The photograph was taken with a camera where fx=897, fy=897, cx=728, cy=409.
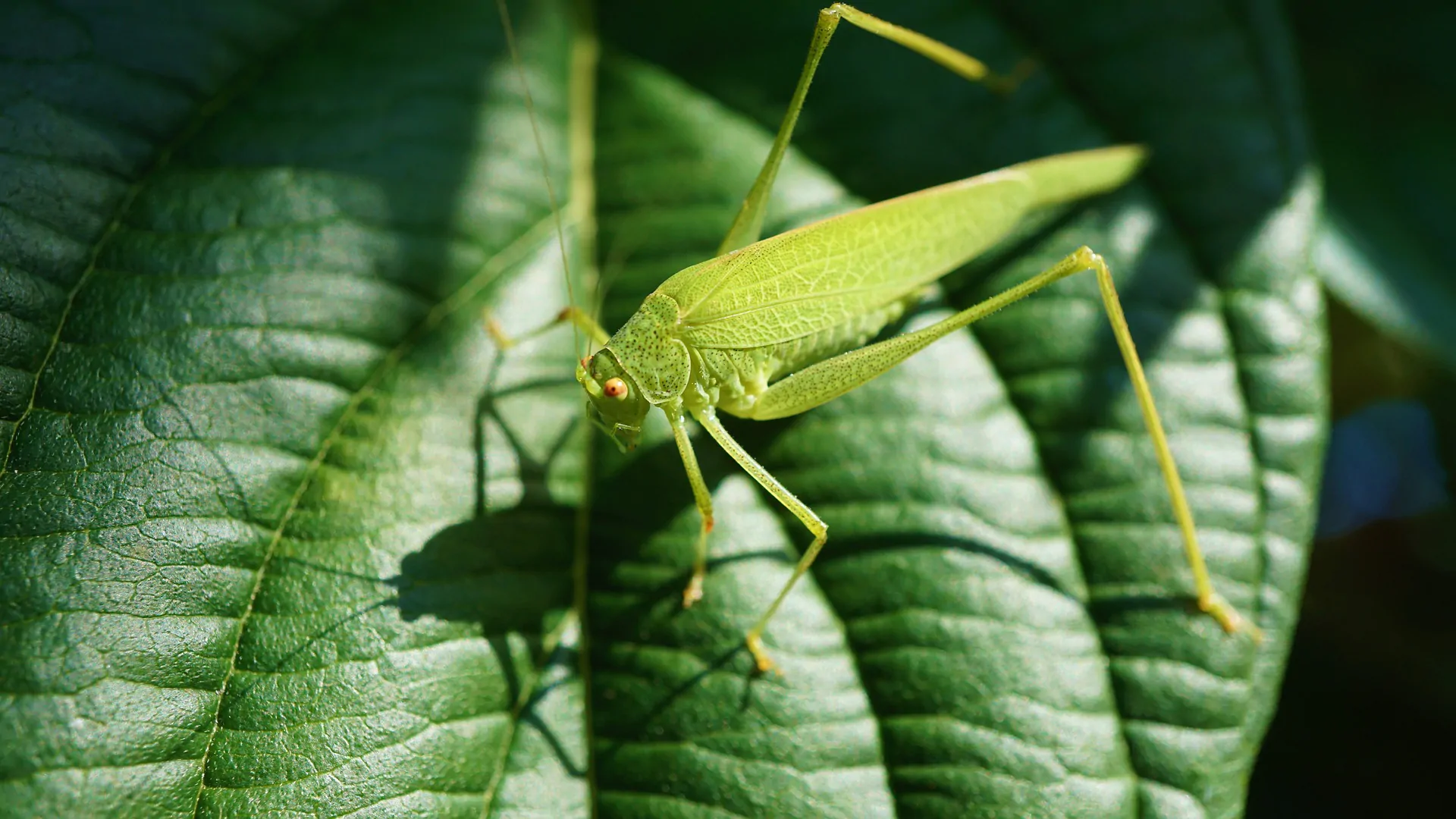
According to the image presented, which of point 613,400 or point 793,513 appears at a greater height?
point 613,400

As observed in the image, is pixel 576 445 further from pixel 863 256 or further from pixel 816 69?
pixel 816 69

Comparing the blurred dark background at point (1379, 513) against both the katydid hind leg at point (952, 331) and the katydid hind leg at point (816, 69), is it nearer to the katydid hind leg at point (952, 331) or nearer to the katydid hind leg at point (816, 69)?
the katydid hind leg at point (952, 331)

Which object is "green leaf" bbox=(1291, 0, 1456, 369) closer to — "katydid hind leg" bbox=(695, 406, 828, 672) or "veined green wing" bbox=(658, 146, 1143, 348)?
"veined green wing" bbox=(658, 146, 1143, 348)

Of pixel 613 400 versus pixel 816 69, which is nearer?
pixel 613 400

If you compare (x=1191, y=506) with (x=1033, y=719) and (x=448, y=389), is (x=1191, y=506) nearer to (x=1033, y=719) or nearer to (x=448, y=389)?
(x=1033, y=719)

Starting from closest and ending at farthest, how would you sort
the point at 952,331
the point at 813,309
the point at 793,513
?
1. the point at 793,513
2. the point at 952,331
3. the point at 813,309

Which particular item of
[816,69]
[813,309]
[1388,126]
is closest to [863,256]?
[813,309]
